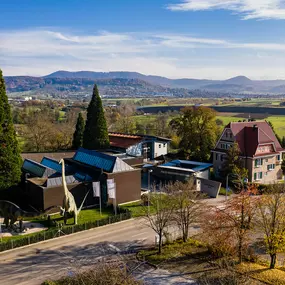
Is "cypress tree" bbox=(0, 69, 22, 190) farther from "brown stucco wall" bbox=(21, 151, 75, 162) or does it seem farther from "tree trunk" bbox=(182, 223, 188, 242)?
"tree trunk" bbox=(182, 223, 188, 242)

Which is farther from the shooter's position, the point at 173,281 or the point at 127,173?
the point at 127,173

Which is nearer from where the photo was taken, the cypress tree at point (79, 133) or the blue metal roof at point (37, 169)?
the blue metal roof at point (37, 169)

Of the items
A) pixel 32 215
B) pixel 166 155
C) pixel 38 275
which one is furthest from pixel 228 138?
pixel 38 275

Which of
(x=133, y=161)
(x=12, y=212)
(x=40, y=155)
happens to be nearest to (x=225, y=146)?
(x=133, y=161)

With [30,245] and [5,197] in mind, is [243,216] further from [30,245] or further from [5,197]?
[5,197]

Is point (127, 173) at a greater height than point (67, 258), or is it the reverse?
point (127, 173)

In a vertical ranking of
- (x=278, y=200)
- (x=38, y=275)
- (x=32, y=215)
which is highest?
(x=278, y=200)

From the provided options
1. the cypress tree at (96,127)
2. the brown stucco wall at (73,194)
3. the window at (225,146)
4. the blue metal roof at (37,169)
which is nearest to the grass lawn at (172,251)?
the brown stucco wall at (73,194)

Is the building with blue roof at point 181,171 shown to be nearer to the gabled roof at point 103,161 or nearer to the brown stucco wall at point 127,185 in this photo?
the brown stucco wall at point 127,185
